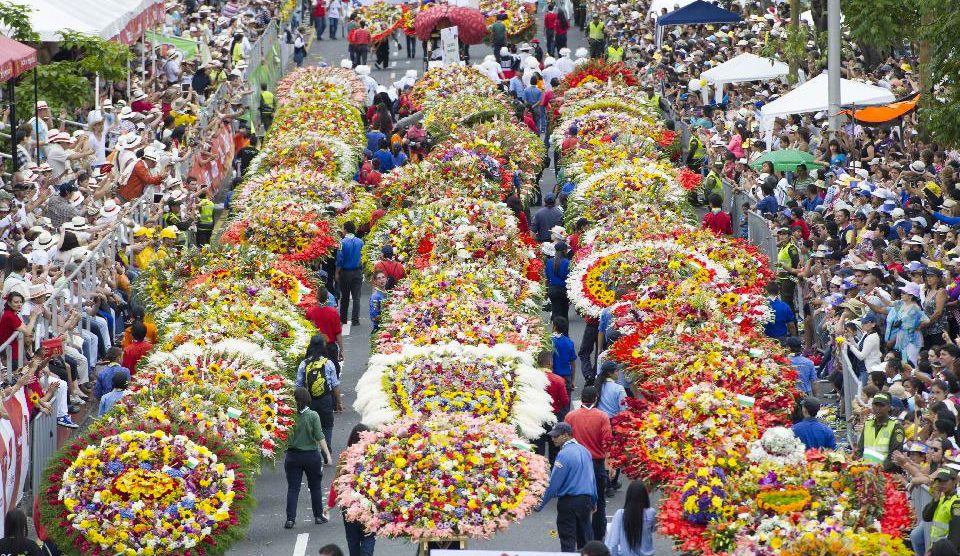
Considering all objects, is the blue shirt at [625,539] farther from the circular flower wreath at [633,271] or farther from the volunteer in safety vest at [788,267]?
the volunteer in safety vest at [788,267]

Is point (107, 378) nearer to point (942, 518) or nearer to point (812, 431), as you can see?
point (812, 431)

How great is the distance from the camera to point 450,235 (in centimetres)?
2566

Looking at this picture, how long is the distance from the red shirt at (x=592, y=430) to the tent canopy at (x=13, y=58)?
9.01 meters

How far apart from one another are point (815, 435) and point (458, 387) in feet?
11.7

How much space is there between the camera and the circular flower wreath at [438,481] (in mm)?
15375

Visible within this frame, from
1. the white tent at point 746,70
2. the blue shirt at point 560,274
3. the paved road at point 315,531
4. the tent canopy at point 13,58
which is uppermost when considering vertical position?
the tent canopy at point 13,58

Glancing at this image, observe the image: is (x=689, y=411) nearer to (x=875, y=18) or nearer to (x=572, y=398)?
(x=572, y=398)

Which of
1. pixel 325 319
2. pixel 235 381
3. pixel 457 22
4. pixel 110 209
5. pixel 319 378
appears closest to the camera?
pixel 235 381

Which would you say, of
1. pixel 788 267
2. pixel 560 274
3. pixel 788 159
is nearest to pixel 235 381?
pixel 560 274

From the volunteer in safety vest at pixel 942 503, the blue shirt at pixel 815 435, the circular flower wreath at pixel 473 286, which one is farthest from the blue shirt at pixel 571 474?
the circular flower wreath at pixel 473 286

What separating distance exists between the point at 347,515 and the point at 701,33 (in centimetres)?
3287

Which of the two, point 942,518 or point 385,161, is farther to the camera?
point 385,161

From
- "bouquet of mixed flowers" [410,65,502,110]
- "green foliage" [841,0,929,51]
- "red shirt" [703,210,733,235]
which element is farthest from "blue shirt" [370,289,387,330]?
"bouquet of mixed flowers" [410,65,502,110]

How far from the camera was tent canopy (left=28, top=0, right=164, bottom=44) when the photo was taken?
27516 mm
